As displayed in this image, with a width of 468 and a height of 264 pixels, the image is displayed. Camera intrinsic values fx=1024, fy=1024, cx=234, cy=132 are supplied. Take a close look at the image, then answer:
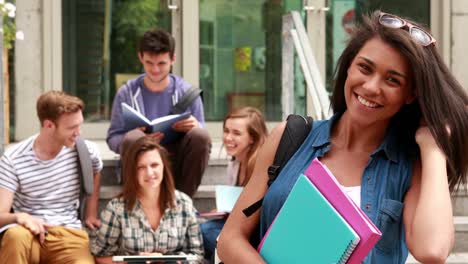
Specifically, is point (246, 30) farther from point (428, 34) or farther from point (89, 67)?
point (428, 34)

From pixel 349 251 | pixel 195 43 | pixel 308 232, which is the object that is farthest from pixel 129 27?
pixel 349 251

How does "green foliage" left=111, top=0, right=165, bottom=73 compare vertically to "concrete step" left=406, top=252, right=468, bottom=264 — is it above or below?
above

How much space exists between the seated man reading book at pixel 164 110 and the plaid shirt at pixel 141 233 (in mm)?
803

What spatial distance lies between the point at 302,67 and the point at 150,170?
1.82 metres

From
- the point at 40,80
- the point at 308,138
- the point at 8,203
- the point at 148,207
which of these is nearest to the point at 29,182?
the point at 8,203

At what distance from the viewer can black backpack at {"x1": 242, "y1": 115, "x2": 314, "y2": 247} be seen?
2.61 m

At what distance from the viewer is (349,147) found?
8.75 ft

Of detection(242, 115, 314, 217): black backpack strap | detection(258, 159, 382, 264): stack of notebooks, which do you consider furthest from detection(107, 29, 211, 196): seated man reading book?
detection(258, 159, 382, 264): stack of notebooks

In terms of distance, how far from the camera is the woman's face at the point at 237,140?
5910 mm

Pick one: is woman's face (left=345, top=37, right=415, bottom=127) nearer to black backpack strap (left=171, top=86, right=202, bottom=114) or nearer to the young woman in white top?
the young woman in white top

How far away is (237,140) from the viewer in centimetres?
592

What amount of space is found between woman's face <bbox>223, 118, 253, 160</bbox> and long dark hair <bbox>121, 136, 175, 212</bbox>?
1.33 feet

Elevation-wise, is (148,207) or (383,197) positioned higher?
(383,197)

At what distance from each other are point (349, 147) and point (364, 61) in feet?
0.78
